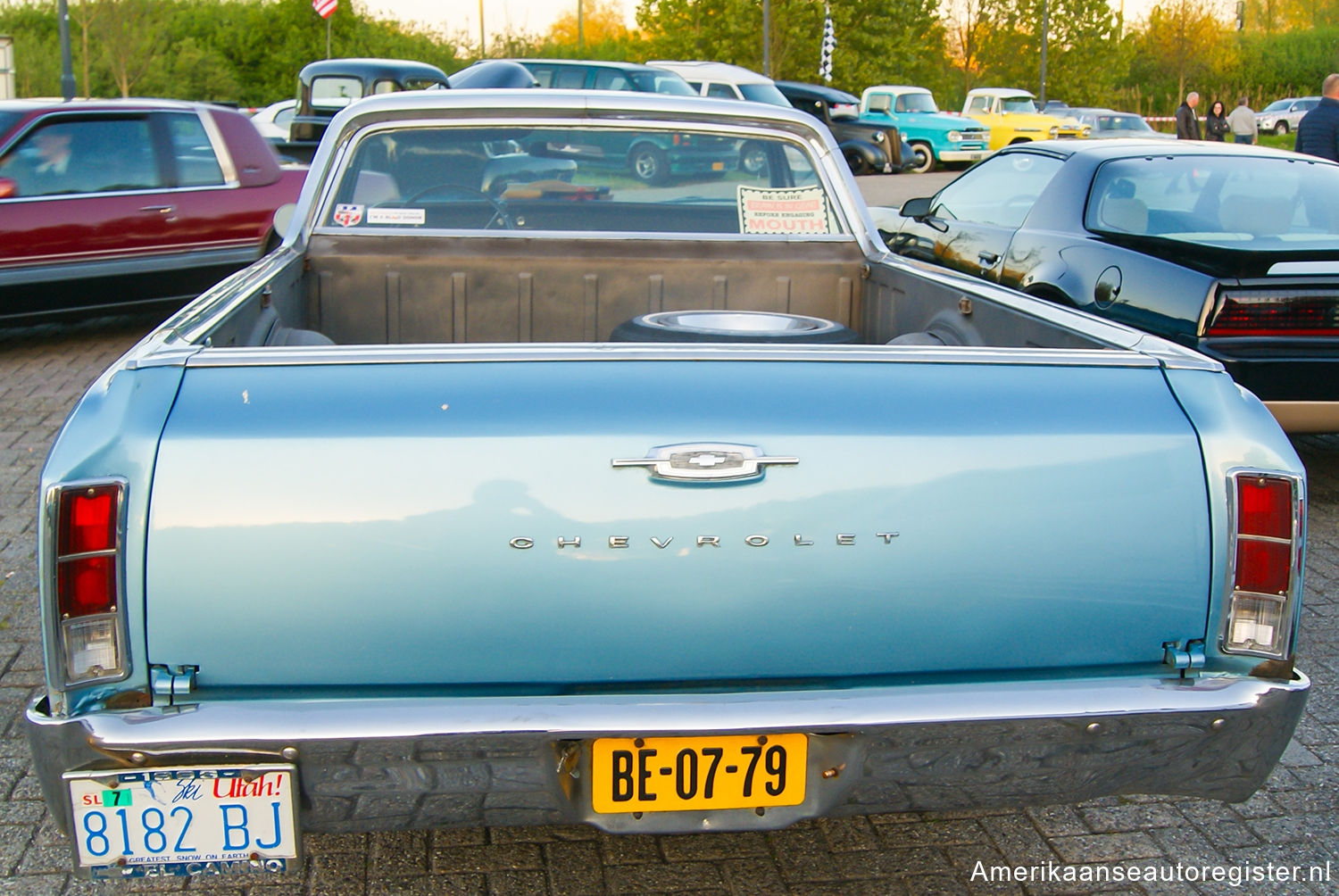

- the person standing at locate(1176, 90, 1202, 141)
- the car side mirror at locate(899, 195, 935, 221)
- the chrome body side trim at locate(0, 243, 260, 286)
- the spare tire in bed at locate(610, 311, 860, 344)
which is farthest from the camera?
the person standing at locate(1176, 90, 1202, 141)

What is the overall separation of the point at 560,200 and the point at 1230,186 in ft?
11.5

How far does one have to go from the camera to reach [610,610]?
1931mm

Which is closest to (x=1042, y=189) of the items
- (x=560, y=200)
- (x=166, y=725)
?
(x=560, y=200)

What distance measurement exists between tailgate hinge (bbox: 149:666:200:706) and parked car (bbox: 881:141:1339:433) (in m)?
4.20

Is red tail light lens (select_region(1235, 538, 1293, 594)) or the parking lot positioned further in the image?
the parking lot

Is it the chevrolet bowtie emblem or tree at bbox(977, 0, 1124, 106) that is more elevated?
tree at bbox(977, 0, 1124, 106)

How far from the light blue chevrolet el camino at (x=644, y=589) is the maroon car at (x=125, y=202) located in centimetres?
620

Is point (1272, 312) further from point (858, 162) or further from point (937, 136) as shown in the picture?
point (937, 136)

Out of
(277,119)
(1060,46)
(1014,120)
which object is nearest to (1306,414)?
(277,119)

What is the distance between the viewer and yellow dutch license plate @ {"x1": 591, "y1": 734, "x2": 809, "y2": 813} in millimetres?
1942

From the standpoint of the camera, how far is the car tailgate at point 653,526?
74.0 inches

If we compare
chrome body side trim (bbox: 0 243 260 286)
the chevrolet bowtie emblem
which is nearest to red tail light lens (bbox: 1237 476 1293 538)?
the chevrolet bowtie emblem

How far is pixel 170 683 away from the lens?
189cm

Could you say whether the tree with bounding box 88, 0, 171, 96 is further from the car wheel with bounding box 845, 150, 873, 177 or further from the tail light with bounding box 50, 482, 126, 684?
the tail light with bounding box 50, 482, 126, 684
